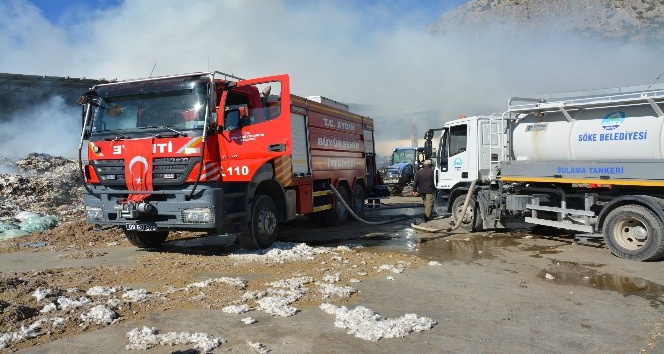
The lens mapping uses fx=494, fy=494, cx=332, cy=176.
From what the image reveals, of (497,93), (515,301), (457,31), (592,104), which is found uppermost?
(457,31)

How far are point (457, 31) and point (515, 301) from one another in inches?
3399

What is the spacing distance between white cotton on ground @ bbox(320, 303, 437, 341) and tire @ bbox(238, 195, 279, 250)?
11.4ft

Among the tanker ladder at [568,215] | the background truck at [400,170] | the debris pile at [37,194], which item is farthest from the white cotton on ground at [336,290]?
the background truck at [400,170]

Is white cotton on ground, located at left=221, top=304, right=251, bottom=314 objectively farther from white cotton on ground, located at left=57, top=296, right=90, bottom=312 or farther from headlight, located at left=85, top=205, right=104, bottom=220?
headlight, located at left=85, top=205, right=104, bottom=220

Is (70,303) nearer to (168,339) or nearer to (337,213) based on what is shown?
(168,339)

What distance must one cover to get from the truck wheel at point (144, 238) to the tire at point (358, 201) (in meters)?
5.06

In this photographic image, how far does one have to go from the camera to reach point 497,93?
49.5m

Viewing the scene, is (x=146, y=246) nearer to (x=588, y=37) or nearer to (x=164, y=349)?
(x=164, y=349)

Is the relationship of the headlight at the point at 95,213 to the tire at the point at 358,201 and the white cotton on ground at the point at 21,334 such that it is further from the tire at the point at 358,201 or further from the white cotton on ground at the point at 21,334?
the tire at the point at 358,201

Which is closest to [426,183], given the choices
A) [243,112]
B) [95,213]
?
[243,112]

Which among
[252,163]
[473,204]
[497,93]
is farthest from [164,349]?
[497,93]

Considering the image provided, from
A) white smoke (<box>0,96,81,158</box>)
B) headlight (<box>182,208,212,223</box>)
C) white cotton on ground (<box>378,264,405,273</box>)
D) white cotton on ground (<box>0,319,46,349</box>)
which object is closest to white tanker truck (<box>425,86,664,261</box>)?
white cotton on ground (<box>378,264,405,273</box>)

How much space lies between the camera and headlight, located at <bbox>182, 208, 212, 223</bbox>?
734 cm

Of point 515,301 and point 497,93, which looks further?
point 497,93
